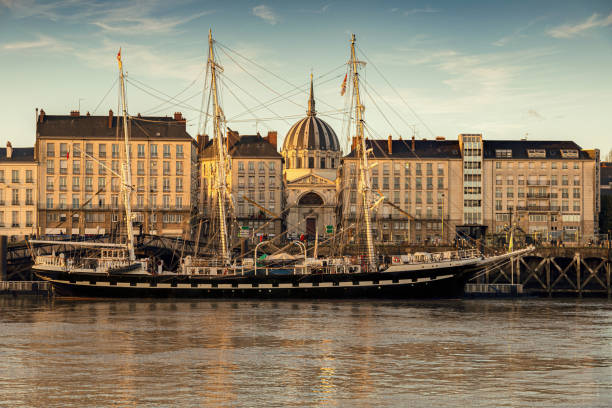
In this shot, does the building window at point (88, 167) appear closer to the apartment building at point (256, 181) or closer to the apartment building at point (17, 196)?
the apartment building at point (17, 196)

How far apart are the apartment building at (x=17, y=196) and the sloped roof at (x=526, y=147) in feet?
228

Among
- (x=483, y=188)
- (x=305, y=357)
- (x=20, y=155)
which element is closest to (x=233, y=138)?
(x=20, y=155)

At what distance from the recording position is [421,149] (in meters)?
136

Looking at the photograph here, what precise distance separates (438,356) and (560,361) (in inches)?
211

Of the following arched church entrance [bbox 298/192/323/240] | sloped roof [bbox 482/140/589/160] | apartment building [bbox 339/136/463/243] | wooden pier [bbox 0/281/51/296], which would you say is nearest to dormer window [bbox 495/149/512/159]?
sloped roof [bbox 482/140/589/160]

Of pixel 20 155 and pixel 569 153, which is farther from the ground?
pixel 569 153

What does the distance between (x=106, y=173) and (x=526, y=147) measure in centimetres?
6586

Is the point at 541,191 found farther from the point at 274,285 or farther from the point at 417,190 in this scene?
the point at 274,285

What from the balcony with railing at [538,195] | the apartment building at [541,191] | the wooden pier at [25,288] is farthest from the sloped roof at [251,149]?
the wooden pier at [25,288]

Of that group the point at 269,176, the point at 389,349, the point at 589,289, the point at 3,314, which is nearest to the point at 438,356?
the point at 389,349

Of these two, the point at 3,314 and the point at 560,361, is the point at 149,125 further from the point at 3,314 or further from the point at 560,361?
the point at 560,361

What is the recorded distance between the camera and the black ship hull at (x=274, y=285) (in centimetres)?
7781

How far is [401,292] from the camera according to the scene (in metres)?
78.1

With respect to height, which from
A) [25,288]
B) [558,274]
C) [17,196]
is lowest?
[25,288]
